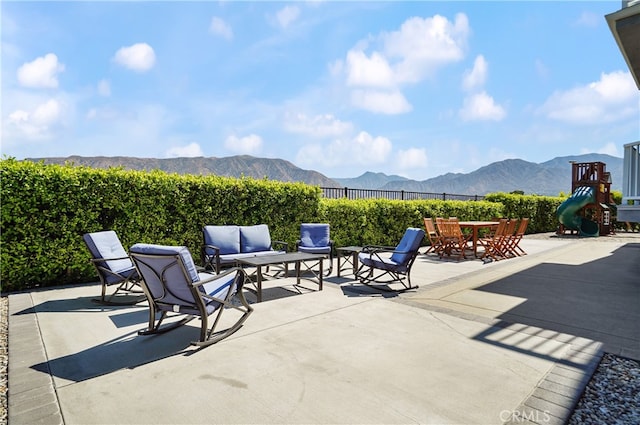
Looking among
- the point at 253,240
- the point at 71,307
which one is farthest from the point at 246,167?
the point at 71,307

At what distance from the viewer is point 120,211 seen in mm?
6441

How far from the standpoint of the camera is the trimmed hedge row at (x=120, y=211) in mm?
5477

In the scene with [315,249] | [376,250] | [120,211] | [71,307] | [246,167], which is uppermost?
[246,167]

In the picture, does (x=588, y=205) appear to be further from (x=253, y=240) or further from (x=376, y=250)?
(x=253, y=240)

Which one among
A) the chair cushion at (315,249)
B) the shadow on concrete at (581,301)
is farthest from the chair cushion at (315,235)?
the shadow on concrete at (581,301)

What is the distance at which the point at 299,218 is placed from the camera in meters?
9.16

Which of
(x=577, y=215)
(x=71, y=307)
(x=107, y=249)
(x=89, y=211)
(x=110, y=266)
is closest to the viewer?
(x=71, y=307)

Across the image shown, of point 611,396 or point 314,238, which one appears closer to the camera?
point 611,396

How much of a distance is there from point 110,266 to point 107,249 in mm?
414

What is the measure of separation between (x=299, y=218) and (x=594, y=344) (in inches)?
265

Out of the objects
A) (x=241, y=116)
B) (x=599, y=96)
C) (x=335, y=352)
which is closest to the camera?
(x=335, y=352)

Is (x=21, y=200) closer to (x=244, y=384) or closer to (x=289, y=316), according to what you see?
(x=289, y=316)

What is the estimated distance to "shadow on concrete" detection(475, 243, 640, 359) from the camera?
148 inches

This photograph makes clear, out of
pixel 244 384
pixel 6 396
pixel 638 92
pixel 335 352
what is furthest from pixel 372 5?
pixel 6 396
